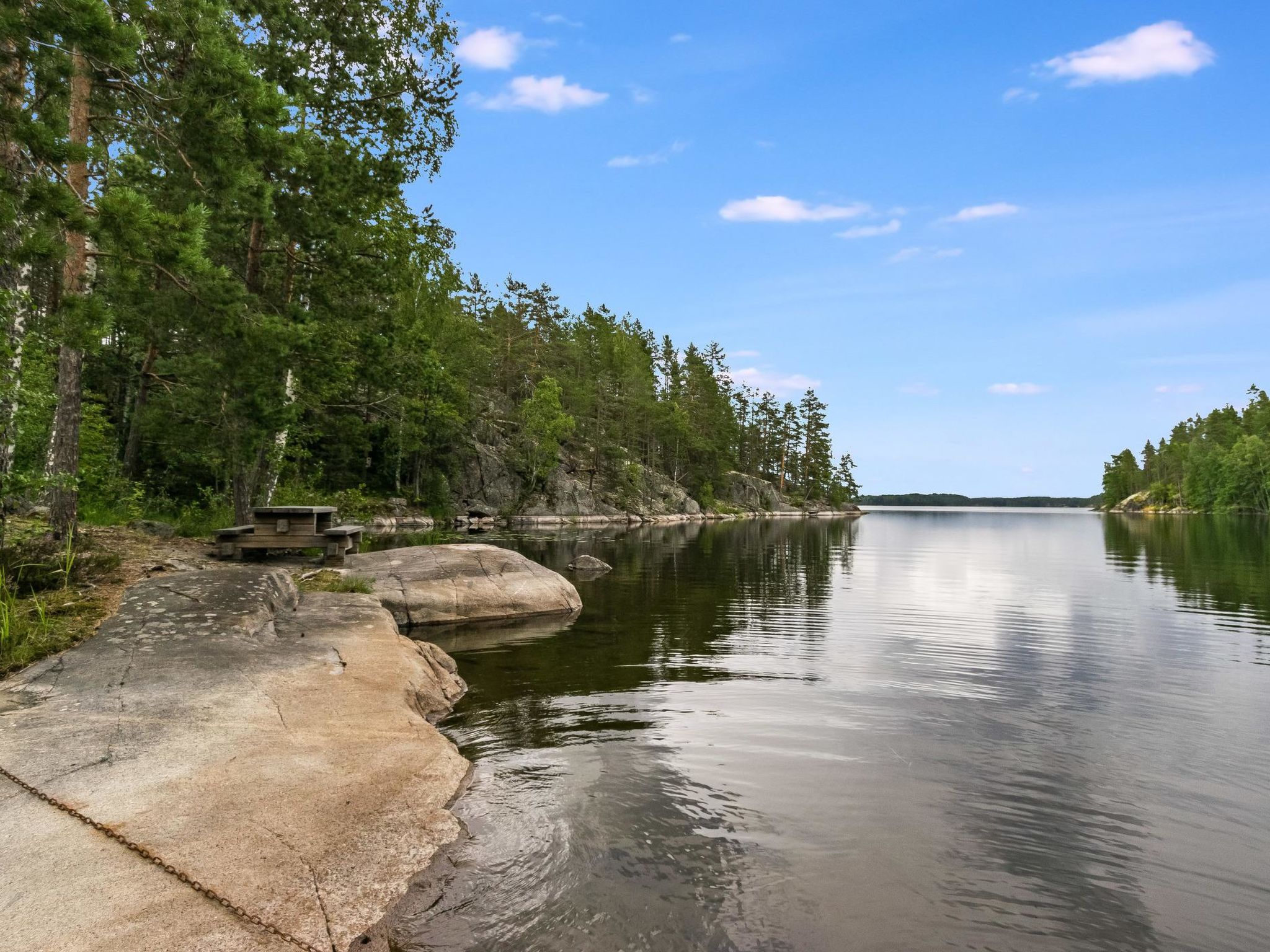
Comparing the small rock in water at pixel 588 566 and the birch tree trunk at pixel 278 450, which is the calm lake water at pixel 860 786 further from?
the birch tree trunk at pixel 278 450

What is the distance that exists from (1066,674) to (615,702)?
27.6ft

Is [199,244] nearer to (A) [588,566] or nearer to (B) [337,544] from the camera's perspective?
(B) [337,544]

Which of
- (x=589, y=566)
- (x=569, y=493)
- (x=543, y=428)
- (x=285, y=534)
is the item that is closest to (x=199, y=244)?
(x=285, y=534)

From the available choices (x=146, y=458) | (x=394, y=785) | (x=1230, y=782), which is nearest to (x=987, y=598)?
(x=1230, y=782)

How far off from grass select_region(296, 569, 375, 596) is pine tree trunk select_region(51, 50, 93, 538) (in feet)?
13.0

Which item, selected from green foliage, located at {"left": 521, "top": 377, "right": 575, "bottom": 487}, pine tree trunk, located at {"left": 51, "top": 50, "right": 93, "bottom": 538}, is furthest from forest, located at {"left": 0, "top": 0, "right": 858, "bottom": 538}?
green foliage, located at {"left": 521, "top": 377, "right": 575, "bottom": 487}

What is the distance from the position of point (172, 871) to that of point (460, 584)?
12750 mm

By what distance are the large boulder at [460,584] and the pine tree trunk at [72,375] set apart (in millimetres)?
5398

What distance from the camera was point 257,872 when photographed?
4273 mm

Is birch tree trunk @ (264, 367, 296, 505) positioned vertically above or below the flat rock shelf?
above

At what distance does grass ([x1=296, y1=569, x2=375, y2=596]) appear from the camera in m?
14.3

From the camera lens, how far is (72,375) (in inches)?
514

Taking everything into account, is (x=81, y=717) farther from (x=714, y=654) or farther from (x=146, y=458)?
(x=146, y=458)

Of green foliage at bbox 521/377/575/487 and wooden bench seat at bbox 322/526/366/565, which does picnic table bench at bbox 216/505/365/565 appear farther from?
green foliage at bbox 521/377/575/487
